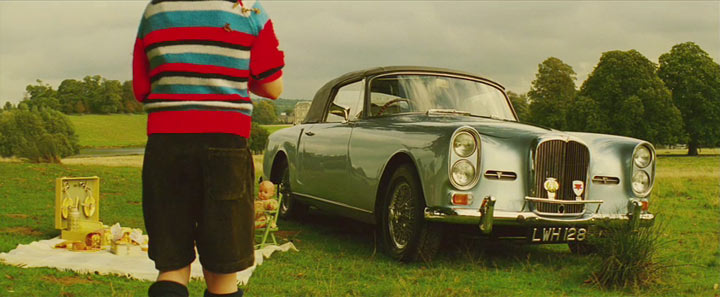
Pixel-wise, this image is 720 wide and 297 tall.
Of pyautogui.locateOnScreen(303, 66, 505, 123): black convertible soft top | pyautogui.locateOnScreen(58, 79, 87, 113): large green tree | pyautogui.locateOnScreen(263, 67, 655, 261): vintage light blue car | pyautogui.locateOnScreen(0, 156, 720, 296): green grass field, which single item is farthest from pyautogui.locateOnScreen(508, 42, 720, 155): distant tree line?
pyautogui.locateOnScreen(58, 79, 87, 113): large green tree

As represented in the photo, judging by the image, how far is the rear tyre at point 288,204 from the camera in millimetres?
9312

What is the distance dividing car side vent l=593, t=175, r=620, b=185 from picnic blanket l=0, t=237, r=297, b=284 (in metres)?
2.90

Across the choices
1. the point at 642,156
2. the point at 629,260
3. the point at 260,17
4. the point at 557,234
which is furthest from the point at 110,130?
the point at 260,17

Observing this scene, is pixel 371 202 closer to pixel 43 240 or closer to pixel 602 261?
pixel 602 261

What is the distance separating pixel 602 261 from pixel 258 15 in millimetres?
3918

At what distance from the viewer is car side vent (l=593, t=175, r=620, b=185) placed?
6.31 m

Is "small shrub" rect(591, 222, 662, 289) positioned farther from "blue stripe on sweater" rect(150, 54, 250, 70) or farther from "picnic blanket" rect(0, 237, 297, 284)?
"blue stripe on sweater" rect(150, 54, 250, 70)

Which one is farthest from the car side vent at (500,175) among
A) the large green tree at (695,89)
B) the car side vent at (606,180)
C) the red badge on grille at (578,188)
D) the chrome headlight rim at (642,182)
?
the large green tree at (695,89)

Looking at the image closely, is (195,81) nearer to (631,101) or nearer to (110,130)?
(631,101)

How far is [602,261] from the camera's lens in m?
5.68

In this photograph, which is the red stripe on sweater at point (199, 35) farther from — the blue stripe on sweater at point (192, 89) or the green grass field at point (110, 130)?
the green grass field at point (110, 130)

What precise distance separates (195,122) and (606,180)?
181 inches

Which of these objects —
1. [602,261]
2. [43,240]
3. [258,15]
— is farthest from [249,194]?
[43,240]

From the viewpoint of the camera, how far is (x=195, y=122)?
263cm
